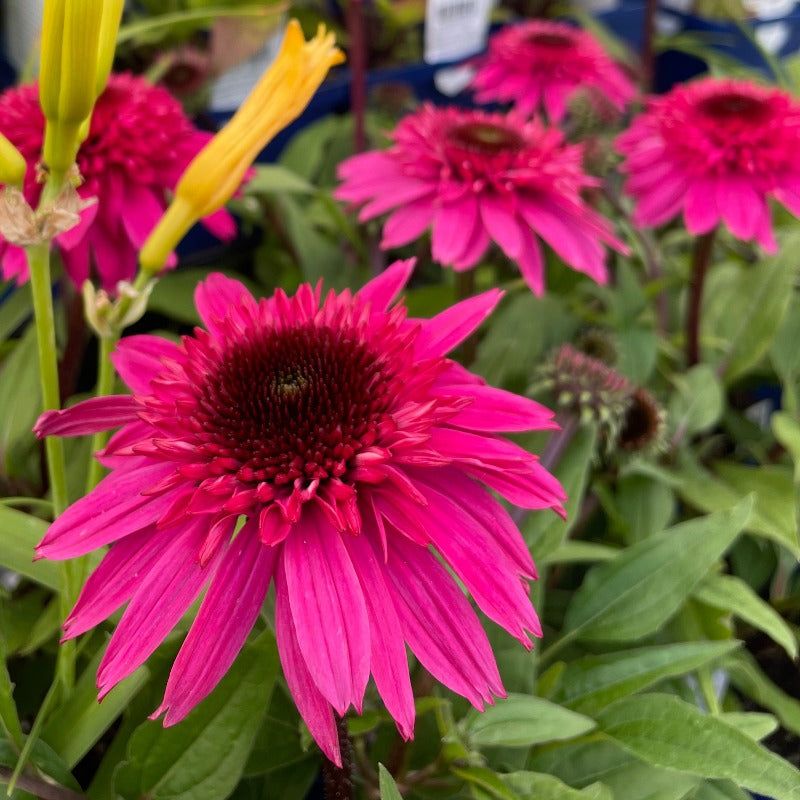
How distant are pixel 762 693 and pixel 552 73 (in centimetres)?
59

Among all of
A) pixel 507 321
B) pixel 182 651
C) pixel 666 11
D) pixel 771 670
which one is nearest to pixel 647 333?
pixel 507 321

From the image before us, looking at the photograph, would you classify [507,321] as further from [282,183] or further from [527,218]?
[282,183]

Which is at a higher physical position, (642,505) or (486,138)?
(486,138)

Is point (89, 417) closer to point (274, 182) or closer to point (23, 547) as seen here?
point (23, 547)

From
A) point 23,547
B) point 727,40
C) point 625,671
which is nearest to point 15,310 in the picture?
point 23,547

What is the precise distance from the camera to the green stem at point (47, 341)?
1.03ft

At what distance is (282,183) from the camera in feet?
2.34

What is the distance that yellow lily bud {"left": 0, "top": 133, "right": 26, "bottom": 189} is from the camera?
0.30 metres

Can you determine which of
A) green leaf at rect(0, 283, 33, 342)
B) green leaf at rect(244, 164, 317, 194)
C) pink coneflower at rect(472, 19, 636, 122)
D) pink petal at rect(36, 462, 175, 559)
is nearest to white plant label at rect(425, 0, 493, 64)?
pink coneflower at rect(472, 19, 636, 122)

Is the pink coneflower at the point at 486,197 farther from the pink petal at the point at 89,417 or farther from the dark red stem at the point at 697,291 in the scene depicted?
the pink petal at the point at 89,417

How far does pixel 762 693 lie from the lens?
1.84 feet

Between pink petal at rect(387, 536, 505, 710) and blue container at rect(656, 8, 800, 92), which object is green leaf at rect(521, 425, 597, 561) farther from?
blue container at rect(656, 8, 800, 92)

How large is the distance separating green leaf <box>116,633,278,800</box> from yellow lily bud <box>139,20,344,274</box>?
0.18 m

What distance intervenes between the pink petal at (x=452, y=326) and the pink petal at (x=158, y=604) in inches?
4.9
